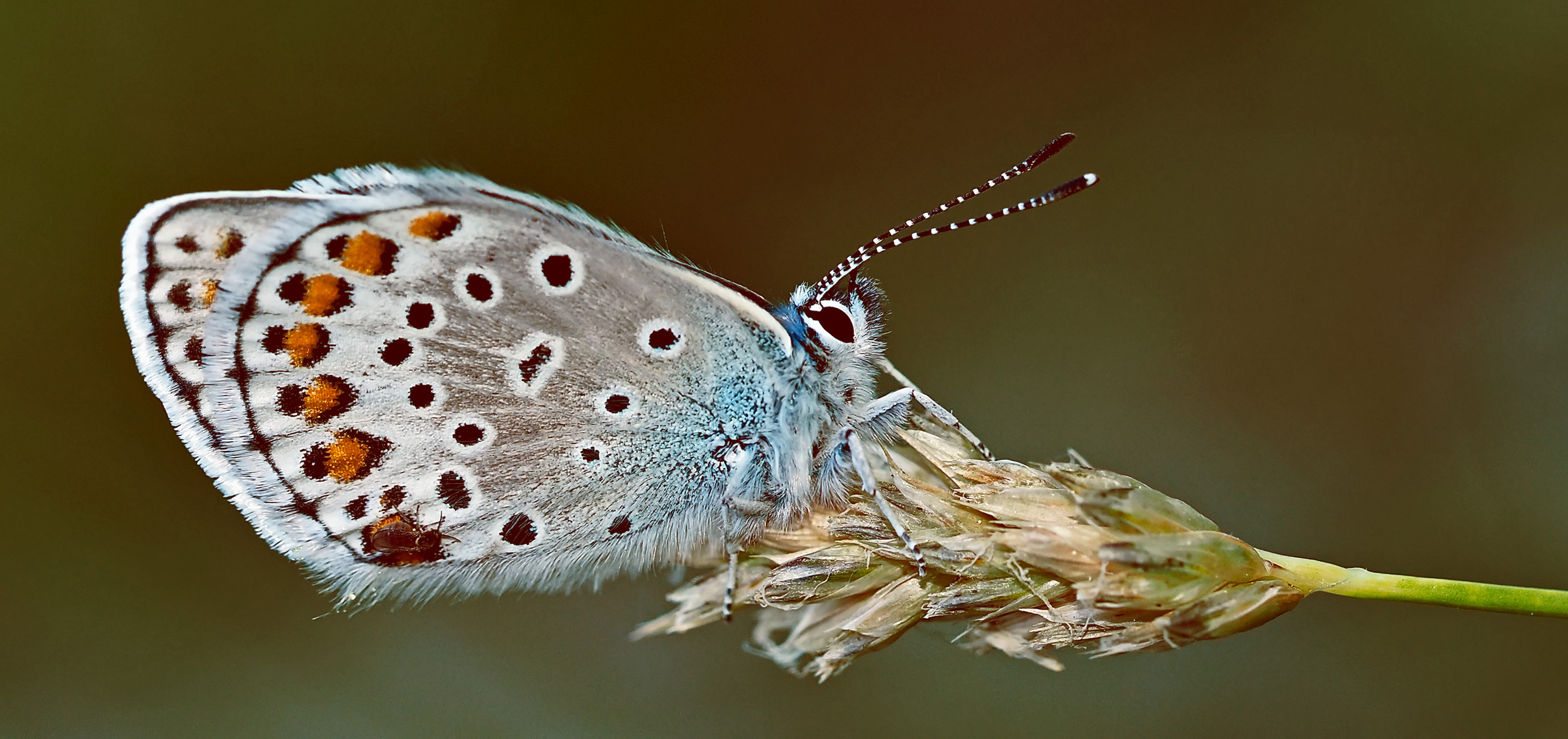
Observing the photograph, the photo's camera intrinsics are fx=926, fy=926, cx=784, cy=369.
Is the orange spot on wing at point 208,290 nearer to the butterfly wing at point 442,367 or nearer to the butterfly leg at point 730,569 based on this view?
the butterfly wing at point 442,367

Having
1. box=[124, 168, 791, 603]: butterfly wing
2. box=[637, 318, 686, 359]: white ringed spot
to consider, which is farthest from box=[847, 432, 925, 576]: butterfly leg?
box=[637, 318, 686, 359]: white ringed spot

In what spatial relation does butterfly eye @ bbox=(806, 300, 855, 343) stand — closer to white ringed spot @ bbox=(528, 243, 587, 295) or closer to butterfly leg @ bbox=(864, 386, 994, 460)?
butterfly leg @ bbox=(864, 386, 994, 460)

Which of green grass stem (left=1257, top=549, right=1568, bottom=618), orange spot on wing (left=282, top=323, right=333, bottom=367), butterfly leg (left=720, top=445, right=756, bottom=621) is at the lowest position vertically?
green grass stem (left=1257, top=549, right=1568, bottom=618)

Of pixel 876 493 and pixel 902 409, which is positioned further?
pixel 902 409

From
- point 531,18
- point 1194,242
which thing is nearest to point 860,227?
point 1194,242

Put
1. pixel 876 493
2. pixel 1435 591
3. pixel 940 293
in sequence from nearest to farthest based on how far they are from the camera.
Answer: pixel 1435 591, pixel 876 493, pixel 940 293

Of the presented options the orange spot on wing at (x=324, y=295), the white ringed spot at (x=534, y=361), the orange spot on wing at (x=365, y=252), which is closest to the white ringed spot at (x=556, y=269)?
the white ringed spot at (x=534, y=361)

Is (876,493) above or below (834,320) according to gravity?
below

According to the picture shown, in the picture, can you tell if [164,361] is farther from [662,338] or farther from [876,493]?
[876,493]

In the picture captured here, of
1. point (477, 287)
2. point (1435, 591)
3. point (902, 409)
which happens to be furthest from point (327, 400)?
point (1435, 591)
